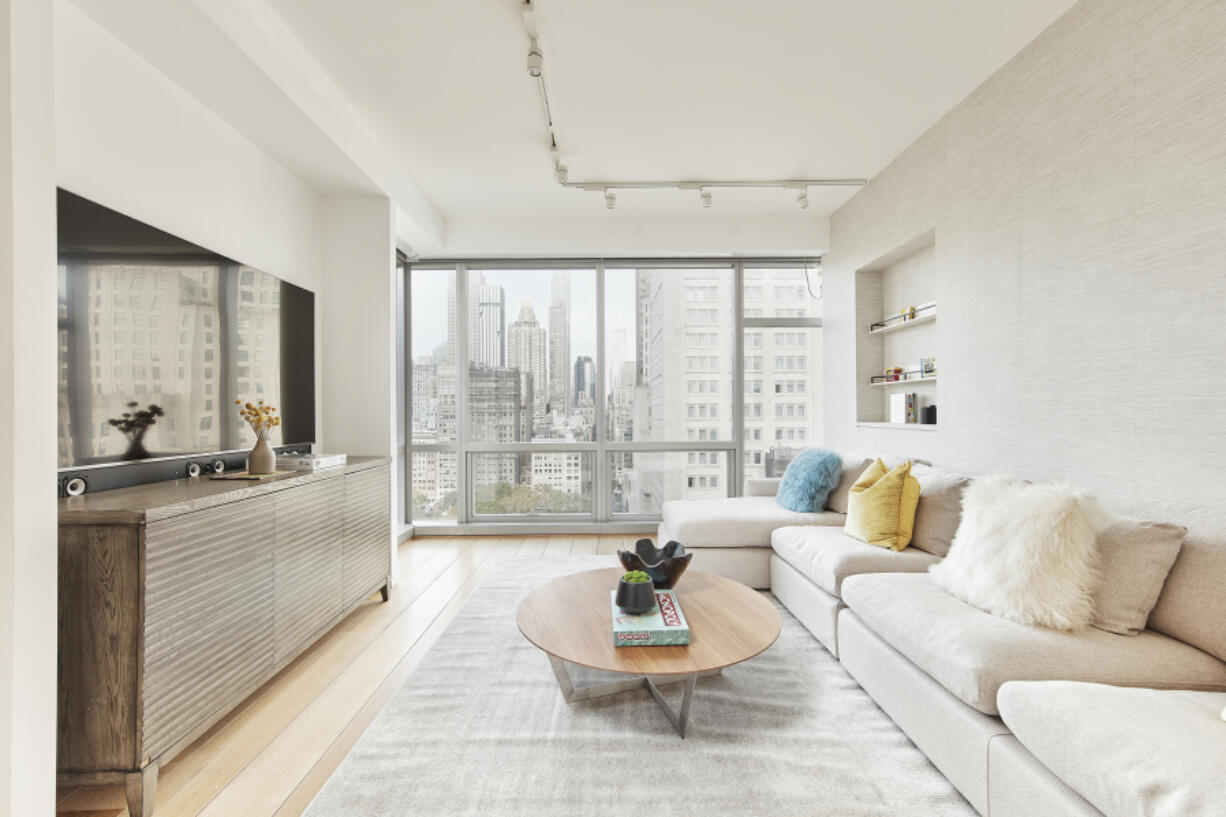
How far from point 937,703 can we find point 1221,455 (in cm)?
114

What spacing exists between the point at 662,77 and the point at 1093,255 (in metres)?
1.92

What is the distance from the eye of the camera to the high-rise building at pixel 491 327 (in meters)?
4.79

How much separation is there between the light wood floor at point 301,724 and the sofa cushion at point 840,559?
1.85 m

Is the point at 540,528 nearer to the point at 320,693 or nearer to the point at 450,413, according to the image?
the point at 450,413

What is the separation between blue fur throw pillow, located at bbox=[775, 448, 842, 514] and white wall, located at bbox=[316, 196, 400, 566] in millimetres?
2531

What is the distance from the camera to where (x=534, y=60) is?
2.25 m

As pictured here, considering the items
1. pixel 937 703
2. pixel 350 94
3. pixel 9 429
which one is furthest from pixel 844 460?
pixel 9 429

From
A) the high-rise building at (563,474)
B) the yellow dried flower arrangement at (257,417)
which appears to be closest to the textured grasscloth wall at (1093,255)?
the high-rise building at (563,474)

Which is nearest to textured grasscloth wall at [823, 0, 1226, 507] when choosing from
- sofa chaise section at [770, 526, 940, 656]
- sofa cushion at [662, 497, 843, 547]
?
sofa chaise section at [770, 526, 940, 656]

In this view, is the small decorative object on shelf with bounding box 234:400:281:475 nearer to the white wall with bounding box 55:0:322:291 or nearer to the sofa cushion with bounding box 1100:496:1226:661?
the white wall with bounding box 55:0:322:291

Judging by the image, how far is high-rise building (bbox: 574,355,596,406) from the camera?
4867 millimetres

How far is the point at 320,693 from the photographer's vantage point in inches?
84.6

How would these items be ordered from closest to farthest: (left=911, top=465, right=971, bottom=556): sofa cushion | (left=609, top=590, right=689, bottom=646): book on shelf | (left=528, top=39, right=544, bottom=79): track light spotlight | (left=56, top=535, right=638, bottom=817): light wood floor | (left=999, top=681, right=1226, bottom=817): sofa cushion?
(left=999, top=681, right=1226, bottom=817): sofa cushion < (left=56, top=535, right=638, bottom=817): light wood floor < (left=609, top=590, right=689, bottom=646): book on shelf < (left=528, top=39, right=544, bottom=79): track light spotlight < (left=911, top=465, right=971, bottom=556): sofa cushion

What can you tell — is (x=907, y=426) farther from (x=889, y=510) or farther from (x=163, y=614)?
(x=163, y=614)
